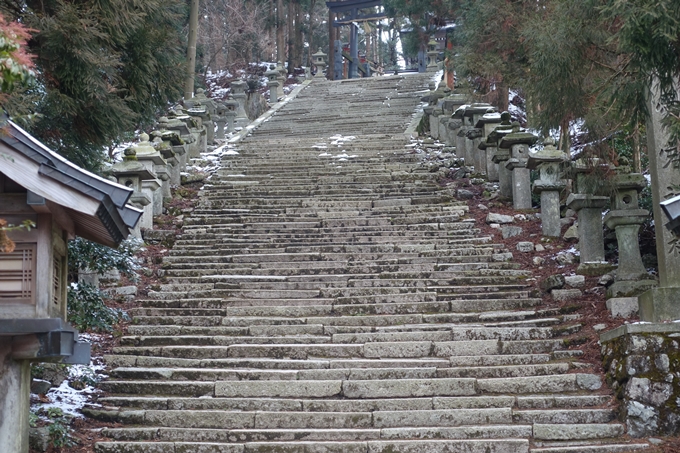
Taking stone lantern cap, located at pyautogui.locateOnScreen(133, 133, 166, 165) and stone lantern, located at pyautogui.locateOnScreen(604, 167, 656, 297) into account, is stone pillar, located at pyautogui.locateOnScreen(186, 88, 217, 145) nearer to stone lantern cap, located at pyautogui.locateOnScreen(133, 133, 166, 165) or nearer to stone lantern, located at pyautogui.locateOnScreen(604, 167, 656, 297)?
stone lantern cap, located at pyautogui.locateOnScreen(133, 133, 166, 165)

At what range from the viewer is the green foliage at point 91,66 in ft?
33.2

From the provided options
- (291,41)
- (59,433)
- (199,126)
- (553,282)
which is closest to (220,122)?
(199,126)

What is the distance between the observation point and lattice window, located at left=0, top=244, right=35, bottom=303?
6152 mm

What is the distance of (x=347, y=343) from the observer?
997cm

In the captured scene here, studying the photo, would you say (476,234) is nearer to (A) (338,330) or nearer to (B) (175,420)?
(A) (338,330)

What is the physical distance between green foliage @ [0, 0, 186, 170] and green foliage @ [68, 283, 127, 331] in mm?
1924

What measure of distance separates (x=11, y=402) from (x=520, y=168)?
33.1ft

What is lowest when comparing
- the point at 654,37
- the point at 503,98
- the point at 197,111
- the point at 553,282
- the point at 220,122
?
the point at 553,282

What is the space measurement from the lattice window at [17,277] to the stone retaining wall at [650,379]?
543 centimetres

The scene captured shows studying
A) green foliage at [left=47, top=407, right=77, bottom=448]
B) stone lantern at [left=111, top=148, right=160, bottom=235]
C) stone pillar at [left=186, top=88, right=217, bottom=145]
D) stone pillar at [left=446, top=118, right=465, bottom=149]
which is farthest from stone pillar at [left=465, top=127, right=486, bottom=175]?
green foliage at [left=47, top=407, right=77, bottom=448]

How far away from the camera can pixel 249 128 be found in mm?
23234

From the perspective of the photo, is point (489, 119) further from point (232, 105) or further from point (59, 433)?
point (232, 105)

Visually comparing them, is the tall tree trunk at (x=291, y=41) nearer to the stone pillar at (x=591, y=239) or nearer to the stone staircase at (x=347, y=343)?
the stone staircase at (x=347, y=343)

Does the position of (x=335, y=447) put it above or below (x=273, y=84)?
below
